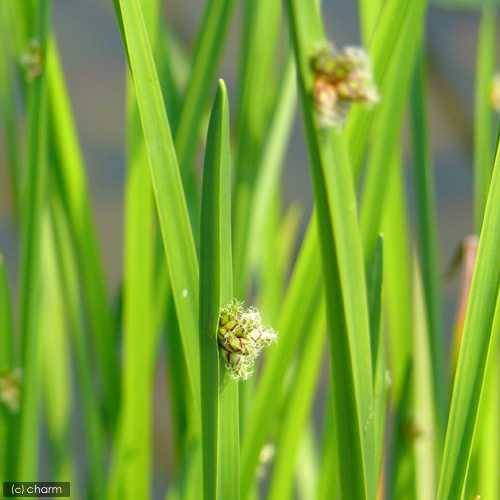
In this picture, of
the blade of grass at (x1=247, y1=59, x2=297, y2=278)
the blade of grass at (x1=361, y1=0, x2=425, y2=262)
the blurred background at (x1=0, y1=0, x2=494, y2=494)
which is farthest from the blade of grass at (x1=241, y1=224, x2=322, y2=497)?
the blurred background at (x1=0, y1=0, x2=494, y2=494)

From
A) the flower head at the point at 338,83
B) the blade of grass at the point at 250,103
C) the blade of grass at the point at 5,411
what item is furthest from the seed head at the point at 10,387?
the flower head at the point at 338,83

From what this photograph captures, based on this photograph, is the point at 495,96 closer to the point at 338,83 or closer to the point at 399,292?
the point at 399,292

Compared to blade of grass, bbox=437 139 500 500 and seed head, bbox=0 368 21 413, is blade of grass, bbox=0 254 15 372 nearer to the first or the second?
seed head, bbox=0 368 21 413

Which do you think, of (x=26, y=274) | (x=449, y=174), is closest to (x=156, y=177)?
(x=26, y=274)

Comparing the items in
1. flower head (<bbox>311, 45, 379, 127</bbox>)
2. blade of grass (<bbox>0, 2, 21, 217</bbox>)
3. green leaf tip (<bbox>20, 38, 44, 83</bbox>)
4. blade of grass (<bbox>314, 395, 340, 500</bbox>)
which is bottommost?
blade of grass (<bbox>314, 395, 340, 500</bbox>)

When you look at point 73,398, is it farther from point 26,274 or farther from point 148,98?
point 148,98

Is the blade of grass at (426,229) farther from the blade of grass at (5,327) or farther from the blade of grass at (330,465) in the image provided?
the blade of grass at (5,327)
